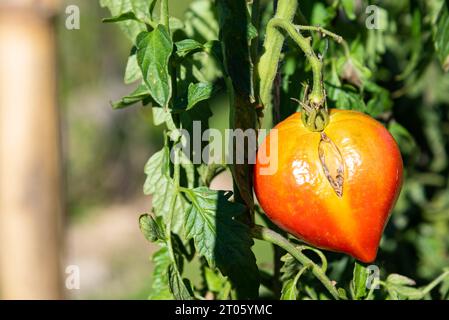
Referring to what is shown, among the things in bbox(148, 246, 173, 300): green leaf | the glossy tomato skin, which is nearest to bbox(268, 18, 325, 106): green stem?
the glossy tomato skin

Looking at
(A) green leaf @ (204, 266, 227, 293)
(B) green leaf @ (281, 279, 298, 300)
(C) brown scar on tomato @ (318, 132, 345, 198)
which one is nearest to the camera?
(C) brown scar on tomato @ (318, 132, 345, 198)

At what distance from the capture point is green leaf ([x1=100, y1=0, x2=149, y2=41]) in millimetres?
792

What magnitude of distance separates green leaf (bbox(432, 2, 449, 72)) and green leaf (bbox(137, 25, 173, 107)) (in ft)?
1.36

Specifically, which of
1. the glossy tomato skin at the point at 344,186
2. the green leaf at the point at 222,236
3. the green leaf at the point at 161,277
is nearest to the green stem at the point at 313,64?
the glossy tomato skin at the point at 344,186

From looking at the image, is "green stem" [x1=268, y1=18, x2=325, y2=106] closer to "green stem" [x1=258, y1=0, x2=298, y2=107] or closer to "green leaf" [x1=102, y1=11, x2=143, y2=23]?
"green stem" [x1=258, y1=0, x2=298, y2=107]

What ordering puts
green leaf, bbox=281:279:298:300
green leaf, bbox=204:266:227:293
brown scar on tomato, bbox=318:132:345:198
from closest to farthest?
brown scar on tomato, bbox=318:132:345:198
green leaf, bbox=281:279:298:300
green leaf, bbox=204:266:227:293

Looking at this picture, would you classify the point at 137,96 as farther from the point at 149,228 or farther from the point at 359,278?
the point at 359,278

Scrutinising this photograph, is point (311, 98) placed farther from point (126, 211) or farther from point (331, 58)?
point (126, 211)

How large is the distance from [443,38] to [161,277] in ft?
1.52

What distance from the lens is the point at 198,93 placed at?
0.68 metres

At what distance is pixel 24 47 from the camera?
1.44 m
